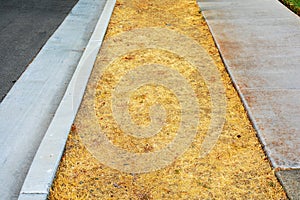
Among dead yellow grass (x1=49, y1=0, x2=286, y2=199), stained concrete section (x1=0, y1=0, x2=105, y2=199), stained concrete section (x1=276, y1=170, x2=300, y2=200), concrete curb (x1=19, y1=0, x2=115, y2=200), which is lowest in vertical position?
stained concrete section (x1=0, y1=0, x2=105, y2=199)

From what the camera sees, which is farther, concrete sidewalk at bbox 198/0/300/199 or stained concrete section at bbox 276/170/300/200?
concrete sidewalk at bbox 198/0/300/199

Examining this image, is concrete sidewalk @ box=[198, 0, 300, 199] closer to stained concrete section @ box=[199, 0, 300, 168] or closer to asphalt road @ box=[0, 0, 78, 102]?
stained concrete section @ box=[199, 0, 300, 168]

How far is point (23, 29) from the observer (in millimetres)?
7168

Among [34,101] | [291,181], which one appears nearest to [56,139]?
[34,101]

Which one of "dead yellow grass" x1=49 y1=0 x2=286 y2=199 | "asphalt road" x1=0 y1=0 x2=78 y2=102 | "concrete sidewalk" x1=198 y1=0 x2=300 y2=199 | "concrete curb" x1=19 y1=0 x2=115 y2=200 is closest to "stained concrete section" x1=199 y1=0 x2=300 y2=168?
"concrete sidewalk" x1=198 y1=0 x2=300 y2=199

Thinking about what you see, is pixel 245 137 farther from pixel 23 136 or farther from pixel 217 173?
pixel 23 136

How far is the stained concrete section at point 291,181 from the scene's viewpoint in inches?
123

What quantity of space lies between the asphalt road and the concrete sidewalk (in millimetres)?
2842

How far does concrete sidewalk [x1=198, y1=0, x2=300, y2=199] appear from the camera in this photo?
12.1ft

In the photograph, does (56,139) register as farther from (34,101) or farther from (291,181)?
(291,181)

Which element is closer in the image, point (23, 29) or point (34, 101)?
point (34, 101)

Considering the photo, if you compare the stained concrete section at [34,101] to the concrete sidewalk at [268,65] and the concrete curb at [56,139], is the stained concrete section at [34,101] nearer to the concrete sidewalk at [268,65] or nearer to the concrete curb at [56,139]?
the concrete curb at [56,139]

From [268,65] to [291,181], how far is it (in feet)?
7.92

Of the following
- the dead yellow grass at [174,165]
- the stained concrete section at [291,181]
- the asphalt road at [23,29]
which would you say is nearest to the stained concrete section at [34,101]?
the asphalt road at [23,29]
